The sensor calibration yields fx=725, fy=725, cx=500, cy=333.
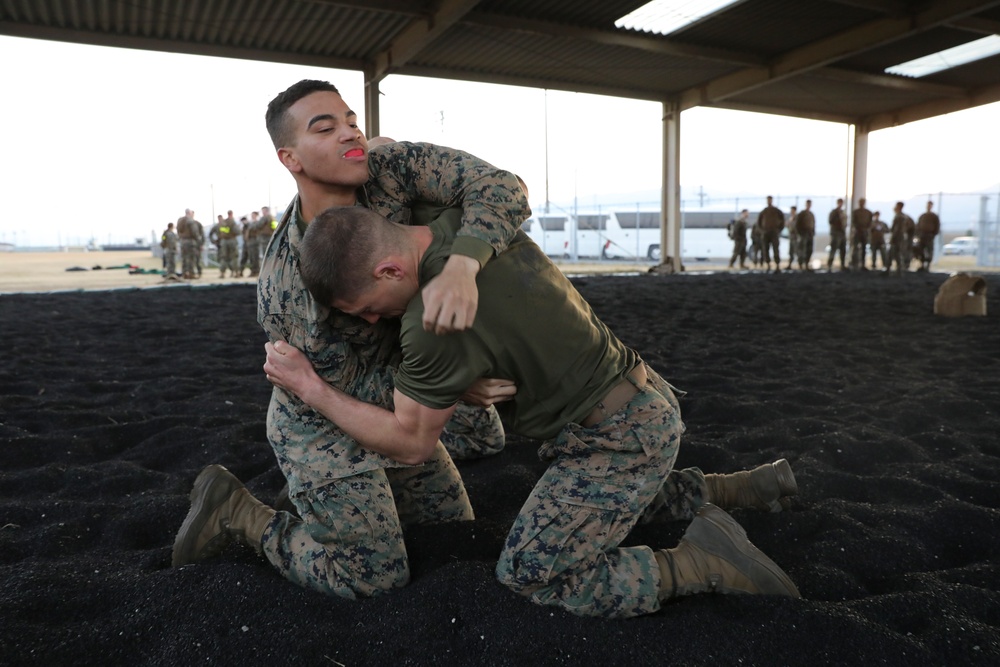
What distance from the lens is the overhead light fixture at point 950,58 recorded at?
1216 cm

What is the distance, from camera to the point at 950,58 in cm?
1299

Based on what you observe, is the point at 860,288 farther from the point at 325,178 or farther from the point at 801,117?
the point at 325,178

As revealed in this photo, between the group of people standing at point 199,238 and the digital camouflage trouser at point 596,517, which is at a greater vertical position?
the group of people standing at point 199,238

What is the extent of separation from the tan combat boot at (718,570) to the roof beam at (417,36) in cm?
840

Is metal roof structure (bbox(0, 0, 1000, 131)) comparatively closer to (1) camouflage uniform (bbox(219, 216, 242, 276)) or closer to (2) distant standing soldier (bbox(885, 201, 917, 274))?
(2) distant standing soldier (bbox(885, 201, 917, 274))

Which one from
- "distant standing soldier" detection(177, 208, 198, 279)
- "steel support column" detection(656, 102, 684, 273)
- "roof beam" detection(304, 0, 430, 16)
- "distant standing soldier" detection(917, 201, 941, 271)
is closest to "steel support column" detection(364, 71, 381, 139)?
"roof beam" detection(304, 0, 430, 16)

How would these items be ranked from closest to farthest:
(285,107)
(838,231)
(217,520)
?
(285,107) < (217,520) < (838,231)

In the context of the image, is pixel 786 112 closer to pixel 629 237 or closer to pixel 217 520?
pixel 629 237

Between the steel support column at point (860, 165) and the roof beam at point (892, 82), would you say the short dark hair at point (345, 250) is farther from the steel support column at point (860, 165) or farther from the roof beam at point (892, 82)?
the steel support column at point (860, 165)

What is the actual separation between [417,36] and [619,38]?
3.23 meters

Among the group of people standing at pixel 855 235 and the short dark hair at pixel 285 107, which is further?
the group of people standing at pixel 855 235

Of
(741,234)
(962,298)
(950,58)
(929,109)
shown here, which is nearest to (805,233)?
(741,234)

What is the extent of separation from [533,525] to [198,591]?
79 cm

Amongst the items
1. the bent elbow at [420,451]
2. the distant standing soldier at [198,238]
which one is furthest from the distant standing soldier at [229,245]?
the bent elbow at [420,451]
